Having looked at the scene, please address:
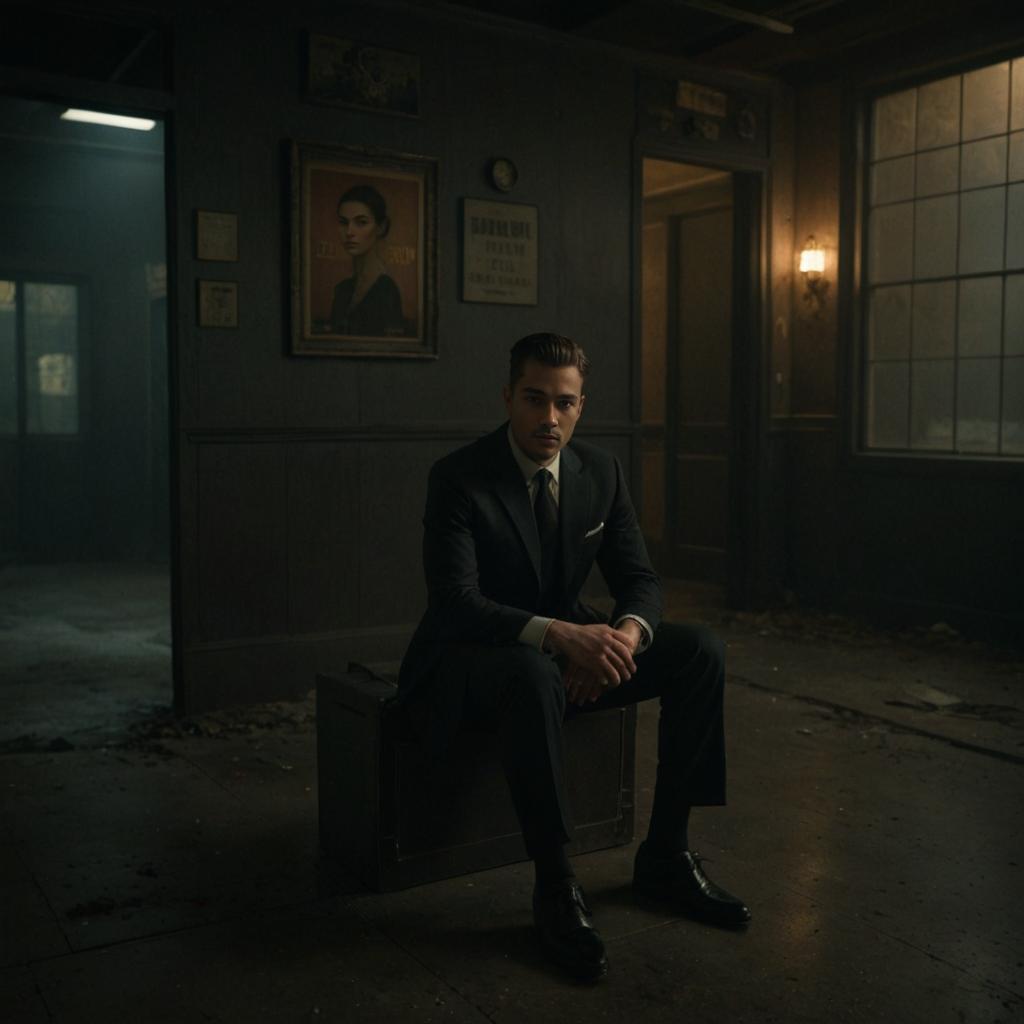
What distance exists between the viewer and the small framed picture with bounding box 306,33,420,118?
5.02m

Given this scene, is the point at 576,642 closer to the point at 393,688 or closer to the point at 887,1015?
the point at 393,688

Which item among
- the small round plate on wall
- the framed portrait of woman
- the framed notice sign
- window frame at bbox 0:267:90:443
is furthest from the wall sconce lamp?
window frame at bbox 0:267:90:443

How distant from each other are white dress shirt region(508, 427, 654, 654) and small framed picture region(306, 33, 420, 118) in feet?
9.10

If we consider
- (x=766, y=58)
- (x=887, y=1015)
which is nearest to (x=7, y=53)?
(x=766, y=58)

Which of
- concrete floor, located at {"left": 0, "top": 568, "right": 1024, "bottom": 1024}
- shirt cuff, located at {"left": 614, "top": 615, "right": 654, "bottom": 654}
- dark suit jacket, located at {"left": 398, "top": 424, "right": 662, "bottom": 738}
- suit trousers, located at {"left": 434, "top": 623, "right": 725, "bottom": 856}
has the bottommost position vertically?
concrete floor, located at {"left": 0, "top": 568, "right": 1024, "bottom": 1024}

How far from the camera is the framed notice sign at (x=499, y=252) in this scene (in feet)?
18.2

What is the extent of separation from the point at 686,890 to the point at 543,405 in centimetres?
124

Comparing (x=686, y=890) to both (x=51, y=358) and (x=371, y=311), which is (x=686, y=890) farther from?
(x=51, y=358)

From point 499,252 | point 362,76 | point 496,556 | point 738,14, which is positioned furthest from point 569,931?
point 738,14

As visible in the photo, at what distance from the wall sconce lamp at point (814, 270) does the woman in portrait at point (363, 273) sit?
2.91m

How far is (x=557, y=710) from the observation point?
262 centimetres

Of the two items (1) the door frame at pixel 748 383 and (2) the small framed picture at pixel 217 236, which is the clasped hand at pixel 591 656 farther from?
(1) the door frame at pixel 748 383

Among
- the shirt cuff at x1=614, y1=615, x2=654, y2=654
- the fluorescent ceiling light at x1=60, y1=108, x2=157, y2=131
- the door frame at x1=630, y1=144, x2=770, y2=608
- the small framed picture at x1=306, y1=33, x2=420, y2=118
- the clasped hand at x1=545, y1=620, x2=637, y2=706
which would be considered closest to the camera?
the clasped hand at x1=545, y1=620, x2=637, y2=706

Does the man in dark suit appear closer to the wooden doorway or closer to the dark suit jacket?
the dark suit jacket
